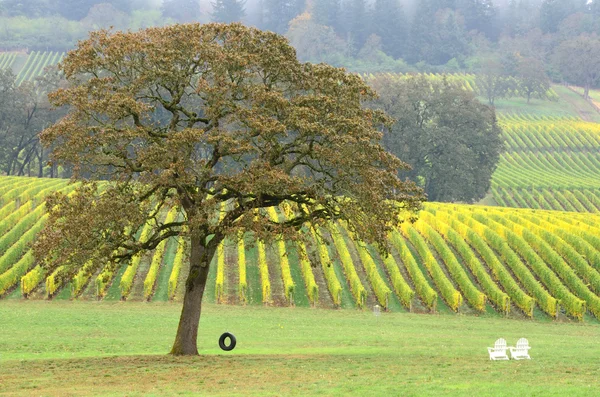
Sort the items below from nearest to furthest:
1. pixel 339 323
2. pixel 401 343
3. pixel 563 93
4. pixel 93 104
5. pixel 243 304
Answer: pixel 93 104 → pixel 401 343 → pixel 339 323 → pixel 243 304 → pixel 563 93

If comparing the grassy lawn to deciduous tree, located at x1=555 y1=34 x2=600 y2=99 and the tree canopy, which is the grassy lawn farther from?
deciduous tree, located at x1=555 y1=34 x2=600 y2=99

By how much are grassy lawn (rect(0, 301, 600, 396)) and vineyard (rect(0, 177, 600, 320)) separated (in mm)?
2120

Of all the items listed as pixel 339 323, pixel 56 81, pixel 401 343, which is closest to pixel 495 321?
pixel 339 323

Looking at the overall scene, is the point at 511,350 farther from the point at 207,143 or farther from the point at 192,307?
the point at 207,143

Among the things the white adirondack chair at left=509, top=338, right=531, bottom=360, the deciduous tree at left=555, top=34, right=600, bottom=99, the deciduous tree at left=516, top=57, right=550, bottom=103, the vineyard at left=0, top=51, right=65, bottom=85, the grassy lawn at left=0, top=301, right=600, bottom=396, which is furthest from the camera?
the vineyard at left=0, top=51, right=65, bottom=85

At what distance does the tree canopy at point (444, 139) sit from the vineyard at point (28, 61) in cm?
10975

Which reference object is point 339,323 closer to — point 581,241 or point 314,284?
point 314,284

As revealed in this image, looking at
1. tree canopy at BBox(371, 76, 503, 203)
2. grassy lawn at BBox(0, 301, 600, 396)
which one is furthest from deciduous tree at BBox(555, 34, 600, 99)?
grassy lawn at BBox(0, 301, 600, 396)

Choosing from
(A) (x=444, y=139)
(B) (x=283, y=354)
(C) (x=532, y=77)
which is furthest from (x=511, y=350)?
(C) (x=532, y=77)

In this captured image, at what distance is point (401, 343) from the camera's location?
103 ft

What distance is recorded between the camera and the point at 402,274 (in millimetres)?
50719

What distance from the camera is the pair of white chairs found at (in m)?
24.5

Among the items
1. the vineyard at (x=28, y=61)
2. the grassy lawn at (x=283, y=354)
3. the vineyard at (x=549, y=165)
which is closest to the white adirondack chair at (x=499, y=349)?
the grassy lawn at (x=283, y=354)

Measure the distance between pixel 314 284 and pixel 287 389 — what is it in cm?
2687
